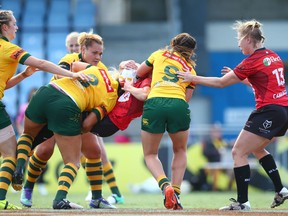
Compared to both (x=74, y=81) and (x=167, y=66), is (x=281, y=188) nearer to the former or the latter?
(x=167, y=66)

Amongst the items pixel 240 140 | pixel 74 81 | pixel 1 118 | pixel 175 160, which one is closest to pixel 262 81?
pixel 240 140

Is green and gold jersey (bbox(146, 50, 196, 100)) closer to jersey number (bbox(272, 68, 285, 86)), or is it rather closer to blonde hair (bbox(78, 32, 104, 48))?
blonde hair (bbox(78, 32, 104, 48))

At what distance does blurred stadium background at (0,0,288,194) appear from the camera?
24656 millimetres

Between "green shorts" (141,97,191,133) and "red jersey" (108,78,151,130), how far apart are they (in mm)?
390

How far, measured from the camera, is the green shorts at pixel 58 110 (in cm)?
902

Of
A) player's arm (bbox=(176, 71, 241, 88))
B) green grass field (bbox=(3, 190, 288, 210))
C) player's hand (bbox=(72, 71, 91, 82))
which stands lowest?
green grass field (bbox=(3, 190, 288, 210))

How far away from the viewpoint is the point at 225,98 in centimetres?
2517

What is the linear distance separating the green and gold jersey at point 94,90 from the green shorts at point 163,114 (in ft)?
1.41

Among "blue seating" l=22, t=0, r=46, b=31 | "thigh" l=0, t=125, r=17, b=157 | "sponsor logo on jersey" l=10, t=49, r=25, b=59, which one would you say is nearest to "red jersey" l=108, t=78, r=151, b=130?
"thigh" l=0, t=125, r=17, b=157

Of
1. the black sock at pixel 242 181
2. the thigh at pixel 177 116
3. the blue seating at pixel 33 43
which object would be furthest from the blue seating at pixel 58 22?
the black sock at pixel 242 181

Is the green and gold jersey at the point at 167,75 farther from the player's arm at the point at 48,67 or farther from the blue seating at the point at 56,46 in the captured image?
the blue seating at the point at 56,46

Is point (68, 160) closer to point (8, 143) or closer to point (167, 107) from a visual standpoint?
point (8, 143)

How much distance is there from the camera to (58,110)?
902cm

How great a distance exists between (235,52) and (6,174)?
17.3 metres
